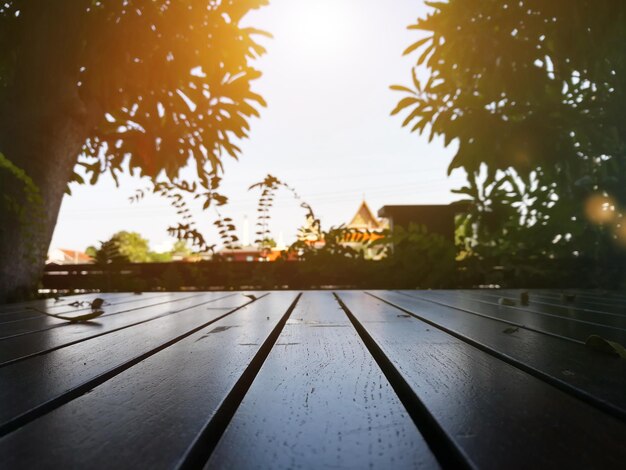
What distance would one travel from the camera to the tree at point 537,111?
9.60 ft

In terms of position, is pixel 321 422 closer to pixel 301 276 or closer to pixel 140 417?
pixel 140 417

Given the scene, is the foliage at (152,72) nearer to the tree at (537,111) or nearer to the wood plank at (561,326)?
the tree at (537,111)

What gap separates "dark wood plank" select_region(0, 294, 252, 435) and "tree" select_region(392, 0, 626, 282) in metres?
3.00

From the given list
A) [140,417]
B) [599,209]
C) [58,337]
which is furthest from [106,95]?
[599,209]


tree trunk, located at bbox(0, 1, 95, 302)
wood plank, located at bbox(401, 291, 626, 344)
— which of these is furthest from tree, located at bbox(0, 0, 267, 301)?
wood plank, located at bbox(401, 291, 626, 344)

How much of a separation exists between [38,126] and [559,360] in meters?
2.92

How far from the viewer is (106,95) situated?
3.05 m

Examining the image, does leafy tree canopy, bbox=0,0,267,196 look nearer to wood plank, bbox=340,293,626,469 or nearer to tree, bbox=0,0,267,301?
tree, bbox=0,0,267,301

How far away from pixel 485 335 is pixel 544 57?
295 centimetres

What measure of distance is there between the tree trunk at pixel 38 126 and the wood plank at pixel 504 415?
2.42 metres

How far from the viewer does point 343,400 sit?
577mm

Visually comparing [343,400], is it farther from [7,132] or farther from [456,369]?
[7,132]

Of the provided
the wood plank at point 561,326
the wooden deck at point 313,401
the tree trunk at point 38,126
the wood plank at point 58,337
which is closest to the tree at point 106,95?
the tree trunk at point 38,126

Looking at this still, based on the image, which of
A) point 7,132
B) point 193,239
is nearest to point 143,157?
point 193,239
